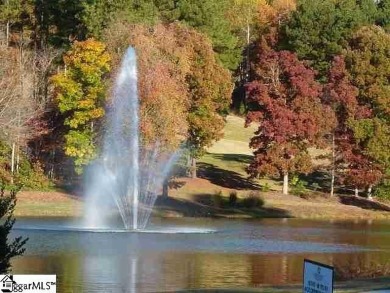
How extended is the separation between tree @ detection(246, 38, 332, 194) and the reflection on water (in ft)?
52.5

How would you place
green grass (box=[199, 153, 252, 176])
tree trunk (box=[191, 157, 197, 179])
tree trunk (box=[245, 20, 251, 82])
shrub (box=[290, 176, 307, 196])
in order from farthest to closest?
1. tree trunk (box=[245, 20, 251, 82])
2. green grass (box=[199, 153, 252, 176])
3. tree trunk (box=[191, 157, 197, 179])
4. shrub (box=[290, 176, 307, 196])

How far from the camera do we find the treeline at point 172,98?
197 ft

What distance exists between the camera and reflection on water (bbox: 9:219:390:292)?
87.6 ft

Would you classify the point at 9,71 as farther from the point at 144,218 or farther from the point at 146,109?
the point at 144,218

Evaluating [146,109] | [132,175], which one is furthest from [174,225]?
[146,109]

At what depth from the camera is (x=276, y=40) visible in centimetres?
9850

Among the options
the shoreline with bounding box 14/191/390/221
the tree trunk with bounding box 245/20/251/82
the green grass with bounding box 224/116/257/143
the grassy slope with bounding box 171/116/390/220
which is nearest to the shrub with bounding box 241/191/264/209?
the shoreline with bounding box 14/191/390/221

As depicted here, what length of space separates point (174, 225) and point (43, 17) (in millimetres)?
37600

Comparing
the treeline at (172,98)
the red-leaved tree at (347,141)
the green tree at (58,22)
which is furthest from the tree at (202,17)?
the red-leaved tree at (347,141)

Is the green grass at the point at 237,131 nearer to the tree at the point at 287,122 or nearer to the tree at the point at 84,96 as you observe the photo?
the tree at the point at 287,122

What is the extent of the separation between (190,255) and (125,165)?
23716 mm

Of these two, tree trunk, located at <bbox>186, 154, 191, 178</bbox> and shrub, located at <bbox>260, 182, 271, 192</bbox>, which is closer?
tree trunk, located at <bbox>186, 154, 191, 178</bbox>

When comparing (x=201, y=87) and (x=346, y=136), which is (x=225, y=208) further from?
(x=346, y=136)

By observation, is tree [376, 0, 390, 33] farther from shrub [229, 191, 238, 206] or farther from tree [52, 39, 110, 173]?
tree [52, 39, 110, 173]
